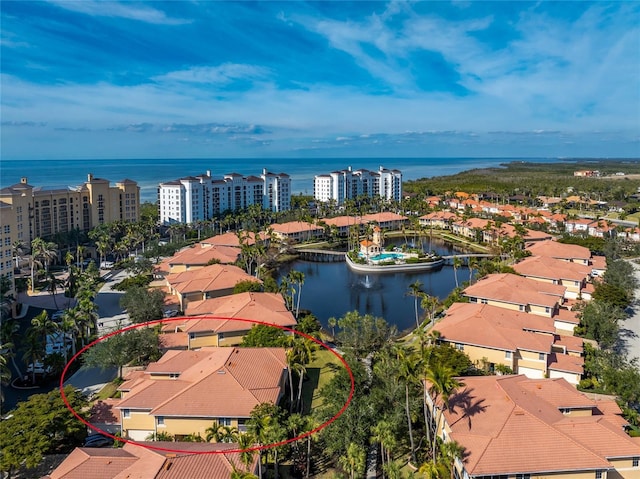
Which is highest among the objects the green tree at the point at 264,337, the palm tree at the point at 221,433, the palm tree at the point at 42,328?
the palm tree at the point at 42,328

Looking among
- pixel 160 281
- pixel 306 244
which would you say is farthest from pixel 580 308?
pixel 306 244

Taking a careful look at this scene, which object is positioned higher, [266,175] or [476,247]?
[266,175]

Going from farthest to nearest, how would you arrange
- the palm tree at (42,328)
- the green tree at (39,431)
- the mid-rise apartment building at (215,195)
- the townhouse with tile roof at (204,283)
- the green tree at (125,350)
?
the mid-rise apartment building at (215,195)
the townhouse with tile roof at (204,283)
the palm tree at (42,328)
the green tree at (125,350)
the green tree at (39,431)

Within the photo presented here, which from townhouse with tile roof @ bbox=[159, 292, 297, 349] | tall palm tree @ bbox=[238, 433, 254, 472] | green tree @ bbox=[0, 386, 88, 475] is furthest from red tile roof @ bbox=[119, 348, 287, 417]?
townhouse with tile roof @ bbox=[159, 292, 297, 349]

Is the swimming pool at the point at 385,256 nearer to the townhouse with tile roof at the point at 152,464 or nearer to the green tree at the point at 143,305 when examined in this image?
the green tree at the point at 143,305

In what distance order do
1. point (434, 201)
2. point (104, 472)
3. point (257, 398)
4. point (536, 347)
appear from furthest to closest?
point (434, 201) < point (536, 347) < point (257, 398) < point (104, 472)

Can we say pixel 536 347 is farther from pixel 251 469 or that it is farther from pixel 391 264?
pixel 391 264

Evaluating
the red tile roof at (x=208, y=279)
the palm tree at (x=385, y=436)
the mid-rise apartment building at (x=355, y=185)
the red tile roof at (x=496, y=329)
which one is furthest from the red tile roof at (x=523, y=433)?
the mid-rise apartment building at (x=355, y=185)
